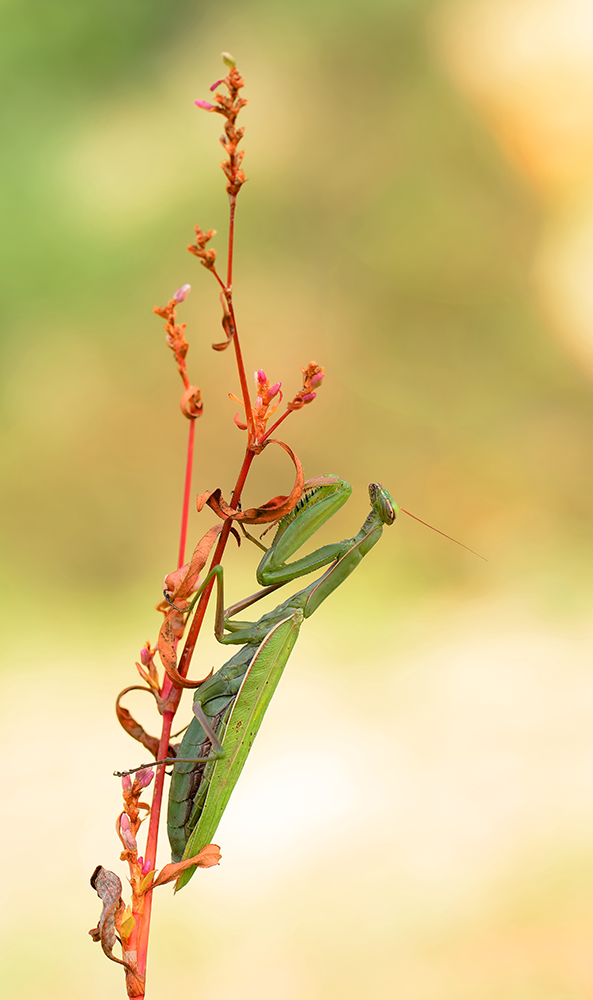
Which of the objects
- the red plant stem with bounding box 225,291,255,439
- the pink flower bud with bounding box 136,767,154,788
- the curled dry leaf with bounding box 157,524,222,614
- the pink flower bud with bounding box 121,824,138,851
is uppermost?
the red plant stem with bounding box 225,291,255,439

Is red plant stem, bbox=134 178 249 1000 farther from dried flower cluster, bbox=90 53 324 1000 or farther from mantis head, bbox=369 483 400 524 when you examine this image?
mantis head, bbox=369 483 400 524

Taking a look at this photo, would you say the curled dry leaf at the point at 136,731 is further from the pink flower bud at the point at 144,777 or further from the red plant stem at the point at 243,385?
the red plant stem at the point at 243,385

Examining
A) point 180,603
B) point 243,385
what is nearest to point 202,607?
point 180,603

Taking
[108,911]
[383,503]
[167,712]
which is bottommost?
[108,911]

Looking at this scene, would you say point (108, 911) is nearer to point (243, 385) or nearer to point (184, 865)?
point (184, 865)

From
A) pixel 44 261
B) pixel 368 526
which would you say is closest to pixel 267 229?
pixel 44 261

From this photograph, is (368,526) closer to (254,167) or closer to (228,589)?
(228,589)

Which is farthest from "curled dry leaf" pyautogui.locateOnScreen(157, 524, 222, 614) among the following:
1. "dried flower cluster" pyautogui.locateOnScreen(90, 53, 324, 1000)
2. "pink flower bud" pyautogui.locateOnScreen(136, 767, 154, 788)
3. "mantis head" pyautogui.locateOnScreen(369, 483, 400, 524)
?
"mantis head" pyautogui.locateOnScreen(369, 483, 400, 524)
